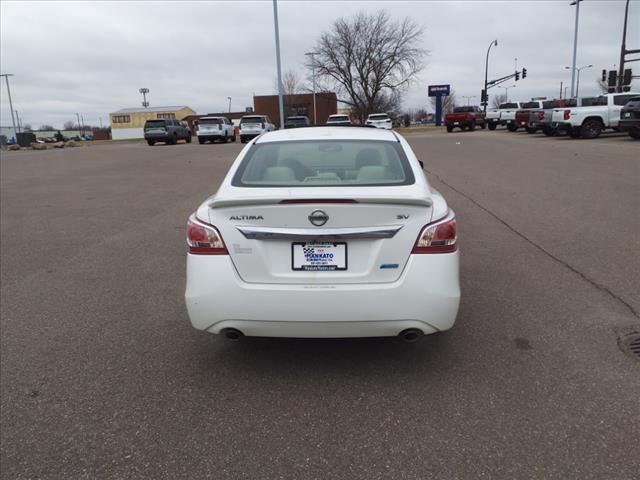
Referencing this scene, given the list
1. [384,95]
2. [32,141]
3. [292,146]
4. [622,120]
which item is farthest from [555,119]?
[32,141]

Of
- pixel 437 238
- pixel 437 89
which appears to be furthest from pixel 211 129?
pixel 437 89

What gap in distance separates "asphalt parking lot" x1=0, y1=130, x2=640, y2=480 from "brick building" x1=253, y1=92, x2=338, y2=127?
7260 cm

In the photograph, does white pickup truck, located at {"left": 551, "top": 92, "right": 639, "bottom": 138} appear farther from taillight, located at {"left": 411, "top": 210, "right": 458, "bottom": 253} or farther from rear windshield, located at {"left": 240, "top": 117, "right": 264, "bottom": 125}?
taillight, located at {"left": 411, "top": 210, "right": 458, "bottom": 253}

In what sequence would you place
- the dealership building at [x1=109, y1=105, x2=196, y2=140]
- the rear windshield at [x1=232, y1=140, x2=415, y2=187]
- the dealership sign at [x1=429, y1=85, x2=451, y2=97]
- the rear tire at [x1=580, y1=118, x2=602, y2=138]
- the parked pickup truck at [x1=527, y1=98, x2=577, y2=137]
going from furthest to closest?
the dealership building at [x1=109, y1=105, x2=196, y2=140]
the dealership sign at [x1=429, y1=85, x2=451, y2=97]
the parked pickup truck at [x1=527, y1=98, x2=577, y2=137]
the rear tire at [x1=580, y1=118, x2=602, y2=138]
the rear windshield at [x1=232, y1=140, x2=415, y2=187]

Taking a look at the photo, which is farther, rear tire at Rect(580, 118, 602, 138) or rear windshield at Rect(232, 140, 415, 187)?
rear tire at Rect(580, 118, 602, 138)

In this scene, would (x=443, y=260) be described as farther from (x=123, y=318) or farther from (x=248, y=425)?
(x=123, y=318)

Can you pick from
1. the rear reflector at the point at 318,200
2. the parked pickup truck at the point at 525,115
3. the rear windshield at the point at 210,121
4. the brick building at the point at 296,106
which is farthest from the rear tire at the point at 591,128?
the brick building at the point at 296,106

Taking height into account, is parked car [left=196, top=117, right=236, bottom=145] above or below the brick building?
below

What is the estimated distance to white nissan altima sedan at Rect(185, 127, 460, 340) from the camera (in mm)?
3176

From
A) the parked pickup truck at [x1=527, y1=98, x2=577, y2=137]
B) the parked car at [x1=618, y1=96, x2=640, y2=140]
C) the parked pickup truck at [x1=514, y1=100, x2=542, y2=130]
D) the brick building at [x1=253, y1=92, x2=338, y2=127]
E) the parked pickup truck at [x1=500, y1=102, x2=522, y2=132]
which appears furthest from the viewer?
the brick building at [x1=253, y1=92, x2=338, y2=127]

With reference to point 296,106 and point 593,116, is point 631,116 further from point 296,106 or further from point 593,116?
point 296,106

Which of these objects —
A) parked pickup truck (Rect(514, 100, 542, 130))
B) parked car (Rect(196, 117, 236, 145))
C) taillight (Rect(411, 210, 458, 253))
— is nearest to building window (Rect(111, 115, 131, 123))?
parked car (Rect(196, 117, 236, 145))

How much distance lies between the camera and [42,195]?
12.7 meters

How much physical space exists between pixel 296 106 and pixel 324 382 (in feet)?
259
